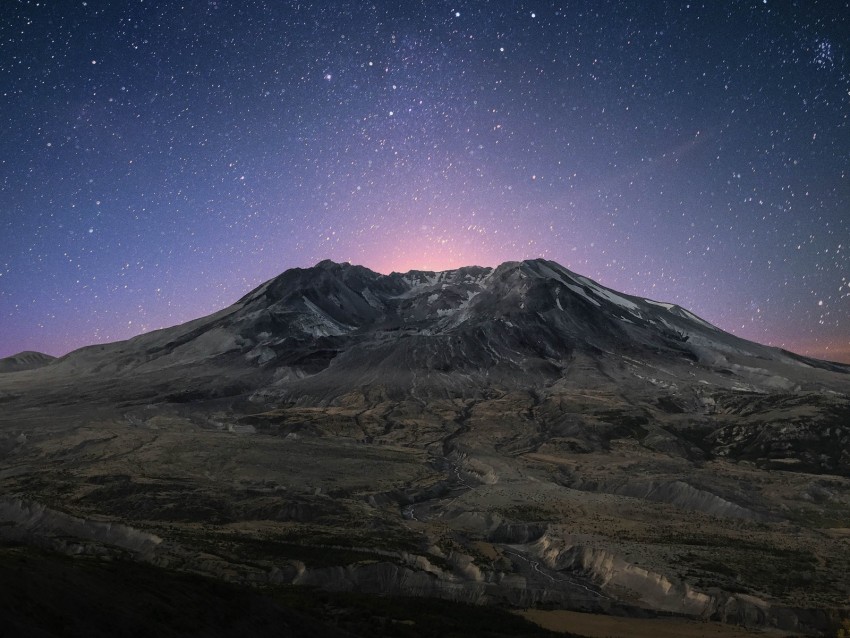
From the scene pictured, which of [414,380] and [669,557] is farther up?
[414,380]

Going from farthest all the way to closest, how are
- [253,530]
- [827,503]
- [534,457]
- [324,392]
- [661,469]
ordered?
[324,392]
[534,457]
[661,469]
[827,503]
[253,530]

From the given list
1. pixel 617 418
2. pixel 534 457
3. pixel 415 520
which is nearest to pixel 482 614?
pixel 415 520

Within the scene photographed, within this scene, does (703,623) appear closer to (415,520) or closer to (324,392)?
(415,520)

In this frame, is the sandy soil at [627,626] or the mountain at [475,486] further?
the mountain at [475,486]

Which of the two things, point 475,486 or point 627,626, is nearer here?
point 627,626

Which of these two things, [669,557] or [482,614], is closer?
[482,614]

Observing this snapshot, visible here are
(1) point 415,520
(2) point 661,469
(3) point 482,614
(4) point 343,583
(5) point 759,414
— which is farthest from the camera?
(5) point 759,414

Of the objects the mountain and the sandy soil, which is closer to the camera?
the sandy soil

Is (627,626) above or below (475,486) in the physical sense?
above
